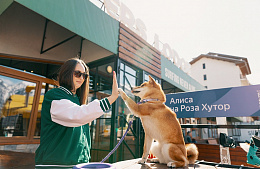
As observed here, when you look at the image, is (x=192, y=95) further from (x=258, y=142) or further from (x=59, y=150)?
(x=59, y=150)

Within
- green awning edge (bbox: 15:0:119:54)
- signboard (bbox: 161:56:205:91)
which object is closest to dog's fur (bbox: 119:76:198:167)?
green awning edge (bbox: 15:0:119:54)

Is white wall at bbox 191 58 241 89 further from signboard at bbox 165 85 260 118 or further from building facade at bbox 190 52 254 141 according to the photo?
signboard at bbox 165 85 260 118

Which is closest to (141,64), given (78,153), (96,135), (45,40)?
(96,135)

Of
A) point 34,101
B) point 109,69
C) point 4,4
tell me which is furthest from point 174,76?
point 4,4

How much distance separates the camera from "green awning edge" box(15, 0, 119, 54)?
3.68 m

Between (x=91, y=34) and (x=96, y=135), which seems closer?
(x=91, y=34)

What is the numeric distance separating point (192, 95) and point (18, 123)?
5611mm

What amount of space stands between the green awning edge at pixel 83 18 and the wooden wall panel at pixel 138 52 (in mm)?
357

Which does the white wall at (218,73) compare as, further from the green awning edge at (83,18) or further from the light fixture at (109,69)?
the green awning edge at (83,18)

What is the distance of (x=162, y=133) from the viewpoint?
2.02 m

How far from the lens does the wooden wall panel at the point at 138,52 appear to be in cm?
598

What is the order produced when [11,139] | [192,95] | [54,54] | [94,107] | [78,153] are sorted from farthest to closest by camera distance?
[54,54] < [11,139] < [192,95] < [78,153] < [94,107]

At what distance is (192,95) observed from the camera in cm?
355

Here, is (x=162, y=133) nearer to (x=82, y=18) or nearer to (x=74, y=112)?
(x=74, y=112)
